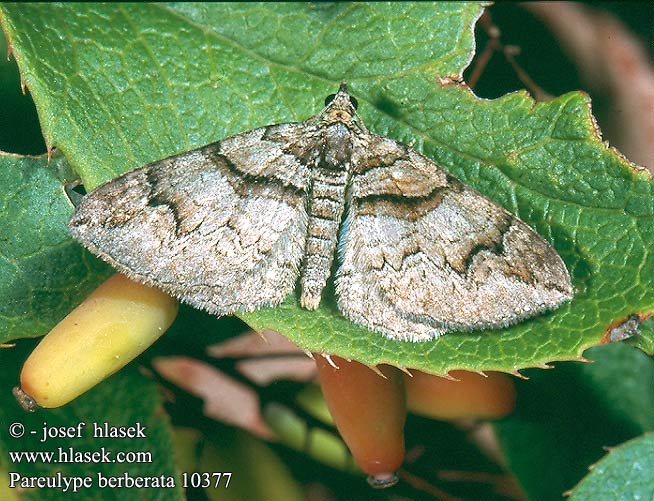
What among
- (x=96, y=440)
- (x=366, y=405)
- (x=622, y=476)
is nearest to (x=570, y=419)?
(x=622, y=476)

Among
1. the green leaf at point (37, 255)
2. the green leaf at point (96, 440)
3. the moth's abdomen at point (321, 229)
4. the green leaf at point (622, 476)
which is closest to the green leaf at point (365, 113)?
the moth's abdomen at point (321, 229)

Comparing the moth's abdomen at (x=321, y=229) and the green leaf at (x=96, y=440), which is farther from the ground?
the moth's abdomen at (x=321, y=229)

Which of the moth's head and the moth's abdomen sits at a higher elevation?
the moth's head

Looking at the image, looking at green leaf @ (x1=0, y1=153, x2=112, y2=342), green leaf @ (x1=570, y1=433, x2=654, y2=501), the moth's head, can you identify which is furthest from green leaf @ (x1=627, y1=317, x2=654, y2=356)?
green leaf @ (x1=0, y1=153, x2=112, y2=342)

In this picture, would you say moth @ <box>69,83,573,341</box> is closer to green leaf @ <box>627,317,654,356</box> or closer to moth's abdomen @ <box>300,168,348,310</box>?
moth's abdomen @ <box>300,168,348,310</box>

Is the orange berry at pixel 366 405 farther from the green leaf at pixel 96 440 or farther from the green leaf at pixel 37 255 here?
the green leaf at pixel 37 255

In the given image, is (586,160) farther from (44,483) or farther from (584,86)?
(44,483)

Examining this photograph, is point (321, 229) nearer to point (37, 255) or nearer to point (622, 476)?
point (37, 255)

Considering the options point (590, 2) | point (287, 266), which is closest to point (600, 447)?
point (287, 266)
